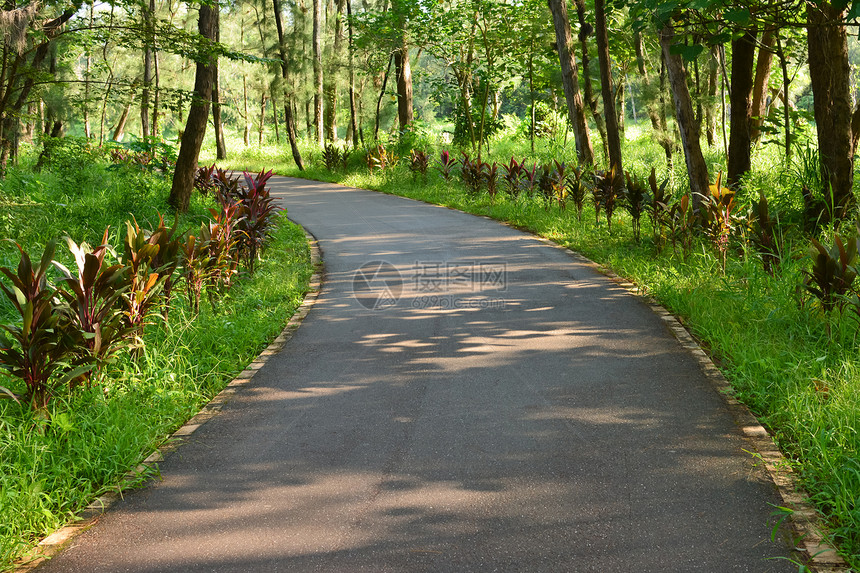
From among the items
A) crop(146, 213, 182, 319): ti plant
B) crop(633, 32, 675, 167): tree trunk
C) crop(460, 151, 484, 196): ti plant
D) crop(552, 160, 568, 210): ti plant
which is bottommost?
crop(146, 213, 182, 319): ti plant

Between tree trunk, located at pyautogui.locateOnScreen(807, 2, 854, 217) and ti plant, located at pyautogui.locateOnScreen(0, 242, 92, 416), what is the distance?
28.6ft

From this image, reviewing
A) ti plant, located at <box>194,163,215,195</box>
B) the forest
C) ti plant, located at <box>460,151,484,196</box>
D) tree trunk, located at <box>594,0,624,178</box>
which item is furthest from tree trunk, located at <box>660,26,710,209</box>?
ti plant, located at <box>194,163,215,195</box>

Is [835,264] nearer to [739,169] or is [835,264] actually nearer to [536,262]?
[536,262]

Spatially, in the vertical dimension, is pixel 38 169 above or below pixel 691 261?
above

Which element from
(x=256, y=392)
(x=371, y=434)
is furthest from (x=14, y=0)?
(x=371, y=434)

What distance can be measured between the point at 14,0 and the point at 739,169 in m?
11.9

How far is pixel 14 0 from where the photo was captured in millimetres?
10555

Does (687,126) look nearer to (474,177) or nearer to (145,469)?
(474,177)

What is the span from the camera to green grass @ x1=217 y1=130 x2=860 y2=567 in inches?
152

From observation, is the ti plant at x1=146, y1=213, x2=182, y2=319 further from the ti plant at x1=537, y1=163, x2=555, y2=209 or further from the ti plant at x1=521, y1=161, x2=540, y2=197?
Result: the ti plant at x1=521, y1=161, x2=540, y2=197

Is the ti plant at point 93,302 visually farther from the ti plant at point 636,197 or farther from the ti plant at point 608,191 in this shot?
the ti plant at point 608,191

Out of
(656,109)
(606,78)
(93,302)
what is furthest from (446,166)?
(93,302)

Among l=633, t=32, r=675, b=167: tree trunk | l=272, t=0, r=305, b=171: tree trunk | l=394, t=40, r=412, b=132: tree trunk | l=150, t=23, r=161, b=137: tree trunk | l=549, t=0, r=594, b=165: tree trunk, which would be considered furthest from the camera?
l=272, t=0, r=305, b=171: tree trunk

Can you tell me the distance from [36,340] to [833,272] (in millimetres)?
6240
